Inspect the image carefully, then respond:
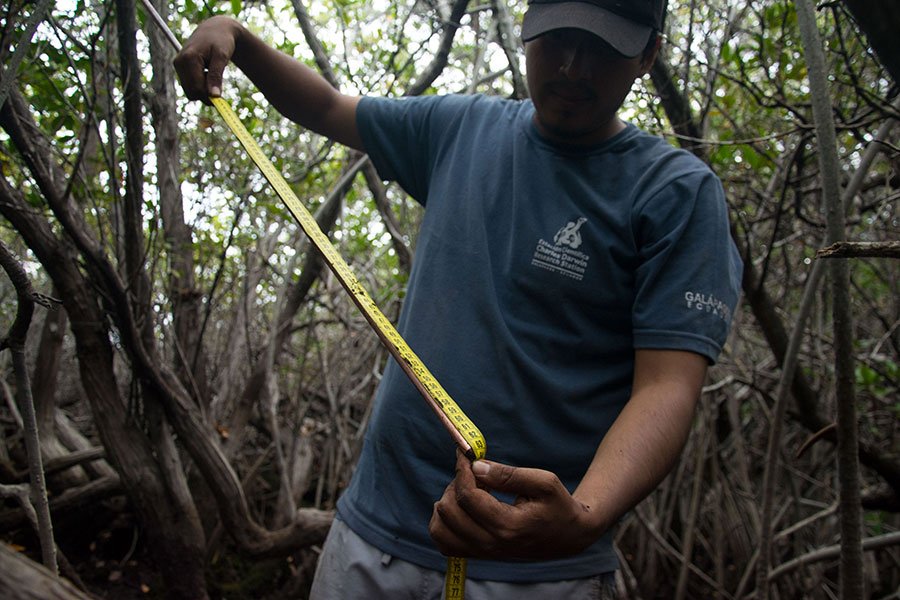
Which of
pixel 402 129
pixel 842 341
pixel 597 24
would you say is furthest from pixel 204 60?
pixel 842 341

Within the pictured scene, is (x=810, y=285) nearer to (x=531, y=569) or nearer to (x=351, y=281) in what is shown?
(x=531, y=569)

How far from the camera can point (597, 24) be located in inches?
58.3

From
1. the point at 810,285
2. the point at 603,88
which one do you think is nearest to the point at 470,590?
the point at 603,88

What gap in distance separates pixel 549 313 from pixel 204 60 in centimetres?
97

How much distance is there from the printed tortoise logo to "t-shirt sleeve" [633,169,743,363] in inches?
4.7

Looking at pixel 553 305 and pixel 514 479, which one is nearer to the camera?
pixel 514 479

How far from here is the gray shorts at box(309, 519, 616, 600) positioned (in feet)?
4.65

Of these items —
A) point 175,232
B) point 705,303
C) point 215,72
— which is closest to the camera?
point 705,303

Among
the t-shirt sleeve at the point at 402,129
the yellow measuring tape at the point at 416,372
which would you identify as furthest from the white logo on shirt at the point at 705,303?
the t-shirt sleeve at the point at 402,129

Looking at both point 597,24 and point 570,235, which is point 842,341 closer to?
point 570,235

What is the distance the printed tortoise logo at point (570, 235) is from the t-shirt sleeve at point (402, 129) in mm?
477

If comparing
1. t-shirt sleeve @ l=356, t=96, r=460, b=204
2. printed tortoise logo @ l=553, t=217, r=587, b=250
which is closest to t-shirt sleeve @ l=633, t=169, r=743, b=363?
printed tortoise logo @ l=553, t=217, r=587, b=250

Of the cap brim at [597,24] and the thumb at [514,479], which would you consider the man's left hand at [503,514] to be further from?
the cap brim at [597,24]

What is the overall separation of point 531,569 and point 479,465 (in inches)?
22.8
